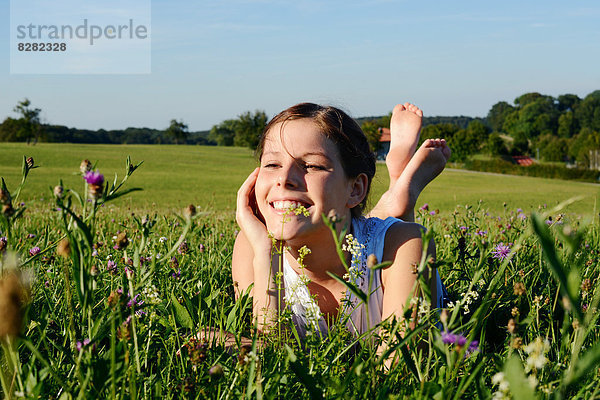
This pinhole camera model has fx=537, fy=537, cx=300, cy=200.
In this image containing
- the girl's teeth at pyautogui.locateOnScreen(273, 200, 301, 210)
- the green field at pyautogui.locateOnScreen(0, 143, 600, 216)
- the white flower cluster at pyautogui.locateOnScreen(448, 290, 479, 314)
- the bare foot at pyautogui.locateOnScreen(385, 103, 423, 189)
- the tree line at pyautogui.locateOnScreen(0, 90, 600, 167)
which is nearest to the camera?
the white flower cluster at pyautogui.locateOnScreen(448, 290, 479, 314)

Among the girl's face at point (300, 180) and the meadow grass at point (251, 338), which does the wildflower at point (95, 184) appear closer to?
the meadow grass at point (251, 338)

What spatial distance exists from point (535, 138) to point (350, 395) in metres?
123

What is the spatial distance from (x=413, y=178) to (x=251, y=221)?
65.8 inches

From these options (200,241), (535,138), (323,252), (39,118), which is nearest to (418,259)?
(323,252)

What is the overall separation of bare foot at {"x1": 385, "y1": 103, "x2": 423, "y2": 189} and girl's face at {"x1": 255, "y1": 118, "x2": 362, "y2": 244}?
1446 mm

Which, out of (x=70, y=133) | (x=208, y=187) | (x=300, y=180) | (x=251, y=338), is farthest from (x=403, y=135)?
(x=70, y=133)

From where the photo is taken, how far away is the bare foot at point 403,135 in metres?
3.86

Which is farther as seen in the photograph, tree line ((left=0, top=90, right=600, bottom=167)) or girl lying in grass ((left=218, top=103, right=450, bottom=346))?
tree line ((left=0, top=90, right=600, bottom=167))

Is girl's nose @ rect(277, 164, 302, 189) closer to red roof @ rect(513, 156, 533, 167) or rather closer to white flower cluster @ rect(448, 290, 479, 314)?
white flower cluster @ rect(448, 290, 479, 314)

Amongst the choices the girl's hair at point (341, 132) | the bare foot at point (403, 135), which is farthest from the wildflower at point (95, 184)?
the bare foot at point (403, 135)

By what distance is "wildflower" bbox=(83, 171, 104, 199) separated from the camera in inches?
36.8

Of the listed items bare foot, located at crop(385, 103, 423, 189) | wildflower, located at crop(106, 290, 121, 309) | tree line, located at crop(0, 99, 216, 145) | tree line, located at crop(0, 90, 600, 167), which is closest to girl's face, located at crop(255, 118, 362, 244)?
wildflower, located at crop(106, 290, 121, 309)

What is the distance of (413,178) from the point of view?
376cm

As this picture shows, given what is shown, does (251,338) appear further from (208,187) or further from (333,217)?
(208,187)
